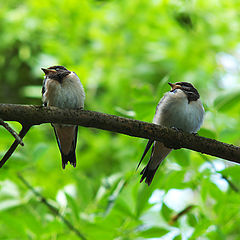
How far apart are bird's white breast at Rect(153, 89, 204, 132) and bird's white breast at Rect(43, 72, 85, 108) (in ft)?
2.41

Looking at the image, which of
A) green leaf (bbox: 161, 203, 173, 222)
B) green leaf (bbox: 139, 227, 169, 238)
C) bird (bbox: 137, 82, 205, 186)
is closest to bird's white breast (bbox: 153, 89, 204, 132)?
Answer: bird (bbox: 137, 82, 205, 186)

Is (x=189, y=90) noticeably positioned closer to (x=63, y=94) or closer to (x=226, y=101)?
(x=226, y=101)

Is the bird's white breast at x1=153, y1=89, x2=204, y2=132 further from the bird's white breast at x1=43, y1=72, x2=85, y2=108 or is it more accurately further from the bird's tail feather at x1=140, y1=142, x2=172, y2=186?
the bird's white breast at x1=43, y1=72, x2=85, y2=108

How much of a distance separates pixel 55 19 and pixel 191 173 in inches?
189

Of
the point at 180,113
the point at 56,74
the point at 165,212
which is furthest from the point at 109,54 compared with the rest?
the point at 165,212

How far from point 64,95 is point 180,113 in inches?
41.2

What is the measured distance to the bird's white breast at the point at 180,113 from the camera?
318 cm

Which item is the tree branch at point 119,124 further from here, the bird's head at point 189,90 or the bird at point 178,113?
the bird's head at point 189,90

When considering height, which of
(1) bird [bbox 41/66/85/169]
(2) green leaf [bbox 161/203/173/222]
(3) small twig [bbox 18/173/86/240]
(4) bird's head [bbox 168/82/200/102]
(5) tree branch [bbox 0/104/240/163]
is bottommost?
(3) small twig [bbox 18/173/86/240]

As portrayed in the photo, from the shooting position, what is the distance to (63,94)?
334cm

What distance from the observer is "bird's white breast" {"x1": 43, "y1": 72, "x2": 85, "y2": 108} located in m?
3.34

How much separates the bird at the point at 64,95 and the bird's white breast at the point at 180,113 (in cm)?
76

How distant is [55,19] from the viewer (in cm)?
680

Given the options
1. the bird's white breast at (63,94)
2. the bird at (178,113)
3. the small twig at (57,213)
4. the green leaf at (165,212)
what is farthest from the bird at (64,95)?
the green leaf at (165,212)
